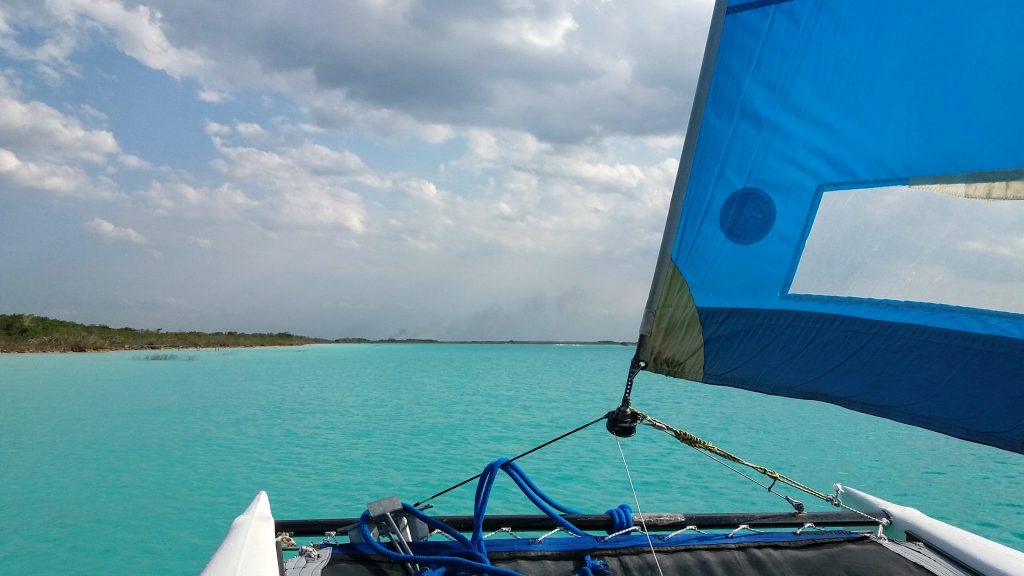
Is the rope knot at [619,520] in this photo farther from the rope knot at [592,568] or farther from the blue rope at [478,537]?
the rope knot at [592,568]

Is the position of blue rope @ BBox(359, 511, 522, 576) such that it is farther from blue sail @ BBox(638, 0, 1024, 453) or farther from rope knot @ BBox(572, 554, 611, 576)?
blue sail @ BBox(638, 0, 1024, 453)

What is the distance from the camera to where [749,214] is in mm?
2699

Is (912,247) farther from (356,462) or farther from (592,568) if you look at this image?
(356,462)

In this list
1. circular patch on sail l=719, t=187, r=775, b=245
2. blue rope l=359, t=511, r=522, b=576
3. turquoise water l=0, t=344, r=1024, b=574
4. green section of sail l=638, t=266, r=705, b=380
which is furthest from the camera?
turquoise water l=0, t=344, r=1024, b=574

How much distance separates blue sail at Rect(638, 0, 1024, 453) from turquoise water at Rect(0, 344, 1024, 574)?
6.55m

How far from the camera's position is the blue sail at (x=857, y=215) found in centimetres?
224

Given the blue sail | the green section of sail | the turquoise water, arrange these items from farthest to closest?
the turquoise water, the green section of sail, the blue sail

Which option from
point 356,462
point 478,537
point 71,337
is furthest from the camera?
point 71,337

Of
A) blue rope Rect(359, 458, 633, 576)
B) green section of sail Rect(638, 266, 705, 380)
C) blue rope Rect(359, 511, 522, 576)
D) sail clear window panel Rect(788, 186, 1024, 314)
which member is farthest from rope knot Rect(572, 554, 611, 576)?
sail clear window panel Rect(788, 186, 1024, 314)

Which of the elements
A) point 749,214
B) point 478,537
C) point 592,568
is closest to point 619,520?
point 592,568

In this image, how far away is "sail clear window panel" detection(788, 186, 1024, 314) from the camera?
7.71ft

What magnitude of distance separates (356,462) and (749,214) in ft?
34.2

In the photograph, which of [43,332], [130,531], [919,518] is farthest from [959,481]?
[43,332]

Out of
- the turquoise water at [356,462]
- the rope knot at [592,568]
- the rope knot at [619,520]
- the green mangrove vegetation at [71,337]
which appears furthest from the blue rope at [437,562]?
Answer: the green mangrove vegetation at [71,337]
